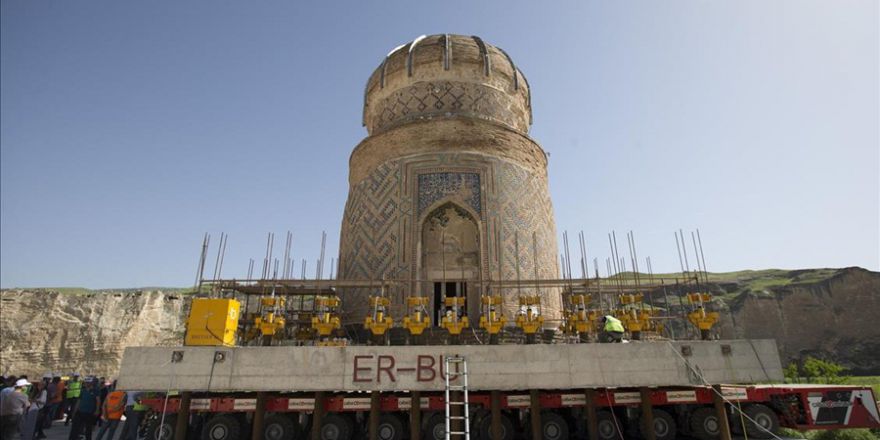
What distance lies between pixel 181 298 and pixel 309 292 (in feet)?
101

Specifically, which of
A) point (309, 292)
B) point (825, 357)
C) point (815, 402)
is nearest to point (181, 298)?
point (309, 292)

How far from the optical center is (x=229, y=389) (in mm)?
7387

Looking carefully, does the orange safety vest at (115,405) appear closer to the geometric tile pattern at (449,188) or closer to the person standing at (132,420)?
the person standing at (132,420)

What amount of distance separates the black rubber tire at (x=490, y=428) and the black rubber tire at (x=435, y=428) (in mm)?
638

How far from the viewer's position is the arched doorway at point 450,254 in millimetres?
11867

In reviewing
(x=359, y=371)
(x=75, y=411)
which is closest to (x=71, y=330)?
(x=75, y=411)

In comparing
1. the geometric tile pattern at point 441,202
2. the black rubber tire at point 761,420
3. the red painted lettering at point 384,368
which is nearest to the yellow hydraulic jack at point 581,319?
the geometric tile pattern at point 441,202

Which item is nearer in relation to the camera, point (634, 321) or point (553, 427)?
point (553, 427)

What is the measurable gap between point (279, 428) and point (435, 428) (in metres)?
2.58

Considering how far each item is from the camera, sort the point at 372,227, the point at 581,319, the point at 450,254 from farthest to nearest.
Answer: the point at 372,227 → the point at 450,254 → the point at 581,319

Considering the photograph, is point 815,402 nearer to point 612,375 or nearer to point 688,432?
point 688,432

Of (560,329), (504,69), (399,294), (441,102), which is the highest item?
(504,69)

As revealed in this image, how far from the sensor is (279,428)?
25.9 ft

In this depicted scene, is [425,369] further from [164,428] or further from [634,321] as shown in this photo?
[164,428]
